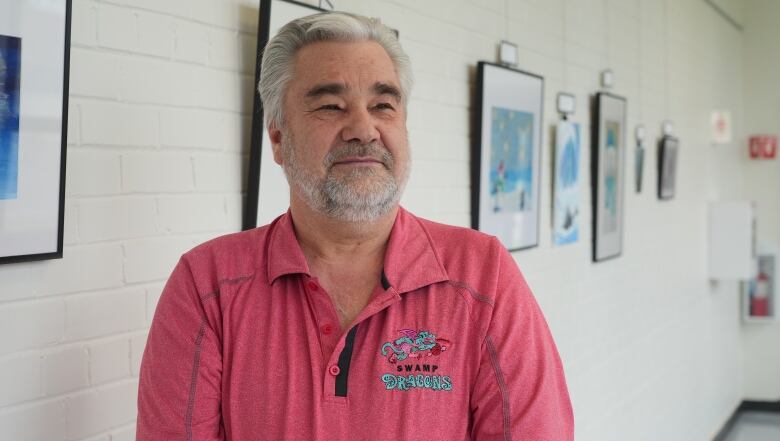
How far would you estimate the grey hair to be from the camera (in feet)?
5.37

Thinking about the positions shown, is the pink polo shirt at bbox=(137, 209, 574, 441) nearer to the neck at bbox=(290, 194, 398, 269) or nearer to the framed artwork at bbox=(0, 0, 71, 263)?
A: the neck at bbox=(290, 194, 398, 269)

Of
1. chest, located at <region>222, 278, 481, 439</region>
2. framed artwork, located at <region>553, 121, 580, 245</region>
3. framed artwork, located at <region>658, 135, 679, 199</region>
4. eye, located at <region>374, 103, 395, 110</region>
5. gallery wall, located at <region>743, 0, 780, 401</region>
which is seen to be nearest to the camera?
chest, located at <region>222, 278, 481, 439</region>

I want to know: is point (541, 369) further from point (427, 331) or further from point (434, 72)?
point (434, 72)

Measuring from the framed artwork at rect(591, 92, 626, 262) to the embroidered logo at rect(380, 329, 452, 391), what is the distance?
3037mm

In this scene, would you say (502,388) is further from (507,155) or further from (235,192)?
(507,155)

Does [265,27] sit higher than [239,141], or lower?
higher

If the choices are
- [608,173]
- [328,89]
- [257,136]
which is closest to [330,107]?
[328,89]

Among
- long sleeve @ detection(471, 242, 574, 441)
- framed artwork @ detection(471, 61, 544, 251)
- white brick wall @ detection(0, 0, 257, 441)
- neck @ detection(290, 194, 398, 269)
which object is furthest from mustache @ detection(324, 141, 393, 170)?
framed artwork @ detection(471, 61, 544, 251)

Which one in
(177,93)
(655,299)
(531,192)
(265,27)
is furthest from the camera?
(655,299)

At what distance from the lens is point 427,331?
1.49 metres

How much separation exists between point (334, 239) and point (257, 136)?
0.56 meters

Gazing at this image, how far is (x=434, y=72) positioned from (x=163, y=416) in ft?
5.88

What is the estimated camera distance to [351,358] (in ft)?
4.82

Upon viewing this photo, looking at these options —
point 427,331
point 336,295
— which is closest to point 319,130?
point 336,295
